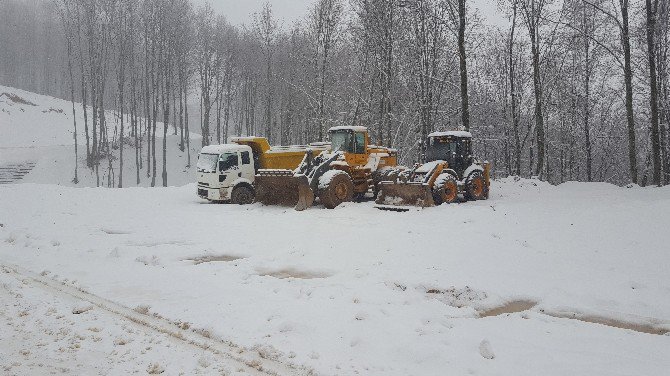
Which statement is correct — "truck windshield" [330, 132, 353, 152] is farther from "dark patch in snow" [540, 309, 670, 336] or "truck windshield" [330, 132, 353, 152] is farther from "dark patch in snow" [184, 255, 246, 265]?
"dark patch in snow" [540, 309, 670, 336]

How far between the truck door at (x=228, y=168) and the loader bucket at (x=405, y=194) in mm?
5999

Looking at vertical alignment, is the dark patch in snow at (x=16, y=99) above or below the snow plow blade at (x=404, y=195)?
above

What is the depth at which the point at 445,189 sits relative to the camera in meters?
14.5

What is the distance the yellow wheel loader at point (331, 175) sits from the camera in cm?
1442

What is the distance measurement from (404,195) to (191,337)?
415 inches

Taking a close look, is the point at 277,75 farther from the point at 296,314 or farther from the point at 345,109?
the point at 296,314

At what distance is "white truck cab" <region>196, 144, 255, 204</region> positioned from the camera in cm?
1659

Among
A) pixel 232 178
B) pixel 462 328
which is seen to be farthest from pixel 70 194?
pixel 462 328

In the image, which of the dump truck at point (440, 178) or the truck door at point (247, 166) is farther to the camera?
the truck door at point (247, 166)

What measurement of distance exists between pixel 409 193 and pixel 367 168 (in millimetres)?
2613

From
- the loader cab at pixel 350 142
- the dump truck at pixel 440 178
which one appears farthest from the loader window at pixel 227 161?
the dump truck at pixel 440 178

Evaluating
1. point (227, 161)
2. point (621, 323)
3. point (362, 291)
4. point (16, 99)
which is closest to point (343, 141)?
point (227, 161)

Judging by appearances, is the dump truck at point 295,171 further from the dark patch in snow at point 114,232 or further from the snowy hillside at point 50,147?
the snowy hillside at point 50,147

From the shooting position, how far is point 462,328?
4.65 metres
